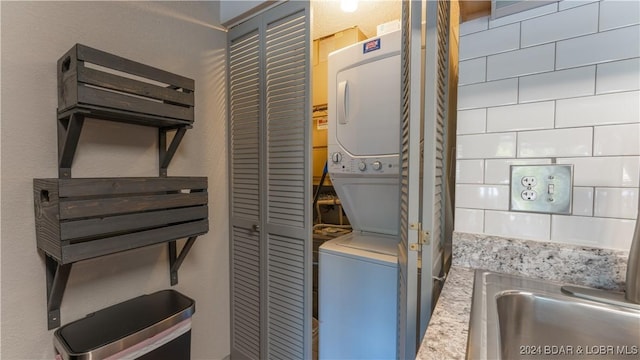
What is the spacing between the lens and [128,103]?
1.03 meters

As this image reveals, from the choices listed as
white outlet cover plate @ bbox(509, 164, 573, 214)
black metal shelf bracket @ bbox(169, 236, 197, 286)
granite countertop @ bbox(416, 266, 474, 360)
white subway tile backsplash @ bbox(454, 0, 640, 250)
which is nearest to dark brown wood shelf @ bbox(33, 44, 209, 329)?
black metal shelf bracket @ bbox(169, 236, 197, 286)

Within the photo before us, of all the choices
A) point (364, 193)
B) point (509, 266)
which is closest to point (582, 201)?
point (509, 266)

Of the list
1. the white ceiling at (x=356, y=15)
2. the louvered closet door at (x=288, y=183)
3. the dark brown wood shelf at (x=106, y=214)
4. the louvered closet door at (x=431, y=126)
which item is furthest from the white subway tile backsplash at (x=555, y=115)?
the dark brown wood shelf at (x=106, y=214)

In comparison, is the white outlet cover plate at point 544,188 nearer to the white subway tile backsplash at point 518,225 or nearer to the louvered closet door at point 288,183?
the white subway tile backsplash at point 518,225

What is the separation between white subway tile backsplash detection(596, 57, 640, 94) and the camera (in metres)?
0.74

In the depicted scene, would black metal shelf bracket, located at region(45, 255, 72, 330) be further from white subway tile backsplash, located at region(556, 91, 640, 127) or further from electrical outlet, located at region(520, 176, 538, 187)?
white subway tile backsplash, located at region(556, 91, 640, 127)

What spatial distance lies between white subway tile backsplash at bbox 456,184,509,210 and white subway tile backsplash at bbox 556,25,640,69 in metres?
0.42

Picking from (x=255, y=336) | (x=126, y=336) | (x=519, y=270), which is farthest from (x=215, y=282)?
(x=519, y=270)

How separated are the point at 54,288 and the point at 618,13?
6.82 ft

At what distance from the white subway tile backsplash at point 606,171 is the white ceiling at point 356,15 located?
4.90 ft

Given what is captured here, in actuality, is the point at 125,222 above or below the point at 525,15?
below

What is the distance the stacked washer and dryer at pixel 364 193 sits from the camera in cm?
126

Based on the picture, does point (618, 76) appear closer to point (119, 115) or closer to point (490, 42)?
point (490, 42)

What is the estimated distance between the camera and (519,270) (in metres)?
0.88
